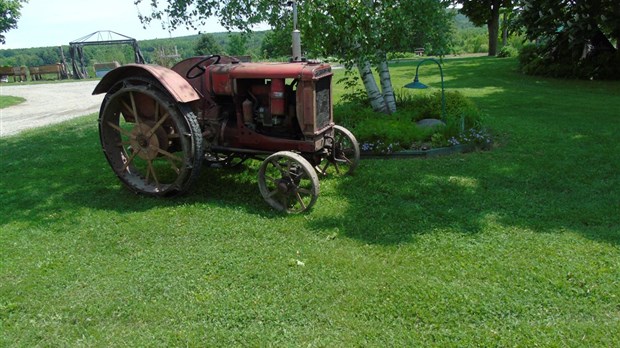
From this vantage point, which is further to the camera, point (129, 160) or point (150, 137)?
point (129, 160)

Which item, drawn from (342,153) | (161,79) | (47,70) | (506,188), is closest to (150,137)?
(161,79)

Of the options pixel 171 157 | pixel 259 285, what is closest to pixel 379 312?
pixel 259 285

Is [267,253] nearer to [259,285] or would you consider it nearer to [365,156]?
[259,285]

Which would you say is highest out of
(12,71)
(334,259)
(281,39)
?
(281,39)

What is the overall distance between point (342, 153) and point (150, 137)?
232 cm

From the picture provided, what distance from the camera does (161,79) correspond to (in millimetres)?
5020

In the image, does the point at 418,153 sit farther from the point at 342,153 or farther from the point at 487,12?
the point at 487,12

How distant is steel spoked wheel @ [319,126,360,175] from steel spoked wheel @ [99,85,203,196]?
1.69 meters

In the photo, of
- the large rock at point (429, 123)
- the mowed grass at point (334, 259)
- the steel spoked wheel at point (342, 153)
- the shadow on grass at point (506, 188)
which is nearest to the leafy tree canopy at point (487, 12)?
the shadow on grass at point (506, 188)

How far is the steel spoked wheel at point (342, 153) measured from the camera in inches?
234

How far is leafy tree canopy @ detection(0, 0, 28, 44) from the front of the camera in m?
28.6

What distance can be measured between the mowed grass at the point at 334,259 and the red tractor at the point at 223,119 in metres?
0.31

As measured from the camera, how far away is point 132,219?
4.88 meters

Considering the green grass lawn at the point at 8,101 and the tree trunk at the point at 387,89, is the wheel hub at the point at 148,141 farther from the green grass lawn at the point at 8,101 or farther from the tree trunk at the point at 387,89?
the green grass lawn at the point at 8,101
